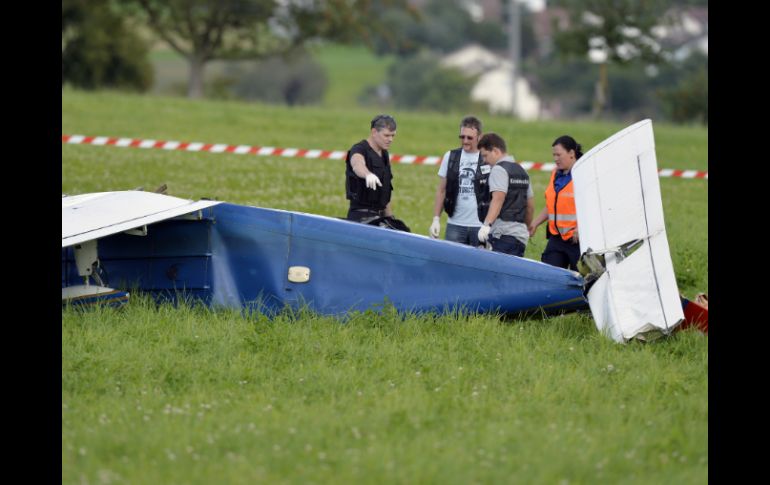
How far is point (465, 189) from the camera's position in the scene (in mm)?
9758

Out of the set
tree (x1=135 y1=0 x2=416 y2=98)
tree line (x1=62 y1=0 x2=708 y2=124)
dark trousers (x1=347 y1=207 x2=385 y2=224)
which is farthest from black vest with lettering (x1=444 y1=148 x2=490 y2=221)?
tree (x1=135 y1=0 x2=416 y2=98)

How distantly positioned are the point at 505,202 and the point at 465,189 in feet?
1.62

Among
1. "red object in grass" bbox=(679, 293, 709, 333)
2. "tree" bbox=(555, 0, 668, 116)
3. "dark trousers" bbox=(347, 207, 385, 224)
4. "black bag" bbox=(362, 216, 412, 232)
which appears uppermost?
"tree" bbox=(555, 0, 668, 116)

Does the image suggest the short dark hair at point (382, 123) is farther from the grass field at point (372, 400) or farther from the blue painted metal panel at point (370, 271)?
the grass field at point (372, 400)

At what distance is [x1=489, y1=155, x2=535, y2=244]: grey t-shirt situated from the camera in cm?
923

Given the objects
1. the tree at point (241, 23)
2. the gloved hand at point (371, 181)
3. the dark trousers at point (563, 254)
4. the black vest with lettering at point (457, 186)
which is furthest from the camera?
the tree at point (241, 23)

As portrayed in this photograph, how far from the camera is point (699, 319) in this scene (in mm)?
8477

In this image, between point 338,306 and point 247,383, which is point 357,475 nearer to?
point 247,383

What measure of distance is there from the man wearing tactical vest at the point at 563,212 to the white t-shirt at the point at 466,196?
70cm

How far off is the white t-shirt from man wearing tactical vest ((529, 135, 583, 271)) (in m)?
0.70

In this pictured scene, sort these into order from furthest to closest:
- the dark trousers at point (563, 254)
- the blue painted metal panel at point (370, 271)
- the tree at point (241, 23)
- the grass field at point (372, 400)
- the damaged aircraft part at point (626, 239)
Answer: the tree at point (241, 23), the dark trousers at point (563, 254), the blue painted metal panel at point (370, 271), the damaged aircraft part at point (626, 239), the grass field at point (372, 400)

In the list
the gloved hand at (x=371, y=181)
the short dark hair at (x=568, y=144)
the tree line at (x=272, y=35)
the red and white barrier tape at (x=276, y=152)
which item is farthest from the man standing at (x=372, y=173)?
the tree line at (x=272, y=35)

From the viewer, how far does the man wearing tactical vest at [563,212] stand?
9.16 metres

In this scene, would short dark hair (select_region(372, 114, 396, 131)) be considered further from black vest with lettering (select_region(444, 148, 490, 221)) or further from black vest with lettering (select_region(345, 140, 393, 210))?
black vest with lettering (select_region(444, 148, 490, 221))
